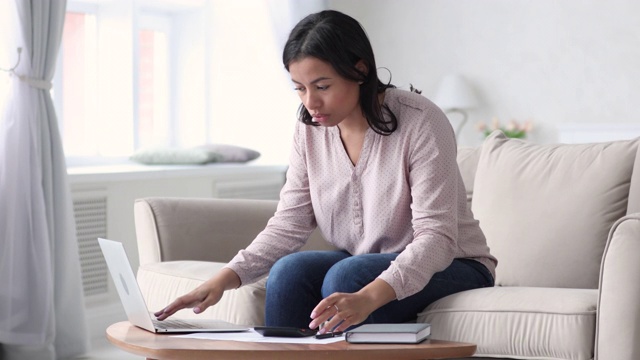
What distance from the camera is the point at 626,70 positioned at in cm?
513

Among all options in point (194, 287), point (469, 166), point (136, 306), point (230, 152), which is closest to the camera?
point (136, 306)

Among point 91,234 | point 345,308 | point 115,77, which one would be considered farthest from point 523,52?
point 345,308

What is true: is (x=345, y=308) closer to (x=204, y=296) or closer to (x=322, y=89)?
(x=204, y=296)

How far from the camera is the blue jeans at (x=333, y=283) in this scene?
1.94 meters

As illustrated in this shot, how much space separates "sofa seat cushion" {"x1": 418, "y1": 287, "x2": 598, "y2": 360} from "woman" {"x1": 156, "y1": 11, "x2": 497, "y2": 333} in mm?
58

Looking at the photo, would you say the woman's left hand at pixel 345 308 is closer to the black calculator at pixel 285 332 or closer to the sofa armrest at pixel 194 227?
the black calculator at pixel 285 332

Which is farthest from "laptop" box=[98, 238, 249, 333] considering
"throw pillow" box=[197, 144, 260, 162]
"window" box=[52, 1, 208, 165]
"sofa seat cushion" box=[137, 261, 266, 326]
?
"throw pillow" box=[197, 144, 260, 162]

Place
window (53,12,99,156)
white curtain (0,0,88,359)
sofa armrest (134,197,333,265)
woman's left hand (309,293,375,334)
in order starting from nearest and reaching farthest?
woman's left hand (309,293,375,334)
sofa armrest (134,197,333,265)
white curtain (0,0,88,359)
window (53,12,99,156)

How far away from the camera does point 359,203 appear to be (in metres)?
2.13

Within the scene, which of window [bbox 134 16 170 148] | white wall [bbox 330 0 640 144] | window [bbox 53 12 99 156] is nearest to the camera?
window [bbox 53 12 99 156]

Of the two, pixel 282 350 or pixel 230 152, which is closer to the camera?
pixel 282 350

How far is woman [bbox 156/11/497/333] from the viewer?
195 centimetres

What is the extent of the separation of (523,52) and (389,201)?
3576 mm

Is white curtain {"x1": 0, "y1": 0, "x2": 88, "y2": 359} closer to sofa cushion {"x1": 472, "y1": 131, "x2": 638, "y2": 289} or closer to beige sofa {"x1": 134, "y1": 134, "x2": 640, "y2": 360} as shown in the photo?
beige sofa {"x1": 134, "y1": 134, "x2": 640, "y2": 360}
